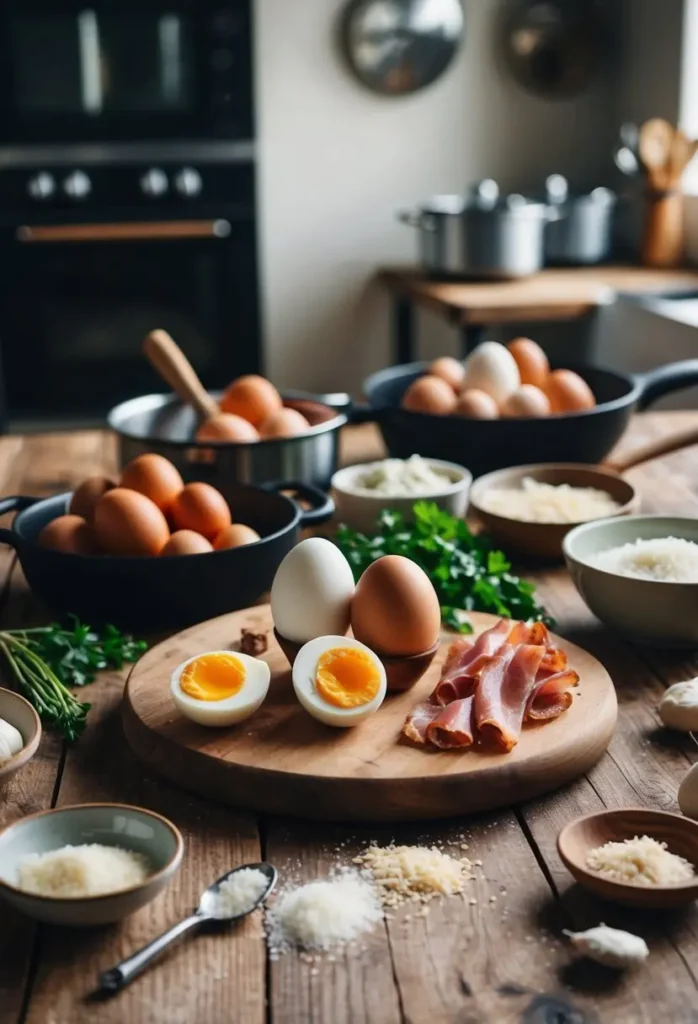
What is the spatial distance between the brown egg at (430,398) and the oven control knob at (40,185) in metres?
2.58

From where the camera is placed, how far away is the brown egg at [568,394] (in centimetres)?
192

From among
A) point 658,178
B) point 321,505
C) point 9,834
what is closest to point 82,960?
point 9,834

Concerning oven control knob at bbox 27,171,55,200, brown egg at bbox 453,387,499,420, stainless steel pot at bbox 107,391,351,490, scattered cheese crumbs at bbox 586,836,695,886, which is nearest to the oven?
oven control knob at bbox 27,171,55,200

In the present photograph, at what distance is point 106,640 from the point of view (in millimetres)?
1335

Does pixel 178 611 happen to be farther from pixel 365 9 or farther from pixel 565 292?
pixel 365 9

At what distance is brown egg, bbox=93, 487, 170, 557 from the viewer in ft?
4.50

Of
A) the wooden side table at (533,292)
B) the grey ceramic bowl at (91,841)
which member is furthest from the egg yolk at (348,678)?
the wooden side table at (533,292)

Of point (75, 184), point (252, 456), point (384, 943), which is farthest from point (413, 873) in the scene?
point (75, 184)

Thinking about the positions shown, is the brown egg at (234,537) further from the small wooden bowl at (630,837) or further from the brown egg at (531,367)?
the brown egg at (531,367)

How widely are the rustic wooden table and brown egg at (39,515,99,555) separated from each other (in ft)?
1.06

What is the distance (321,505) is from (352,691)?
0.54m

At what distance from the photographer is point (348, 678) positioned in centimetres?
109

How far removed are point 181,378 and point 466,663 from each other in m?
0.87

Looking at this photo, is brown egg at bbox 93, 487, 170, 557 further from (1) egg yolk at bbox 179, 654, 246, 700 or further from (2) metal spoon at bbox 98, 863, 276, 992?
(2) metal spoon at bbox 98, 863, 276, 992
